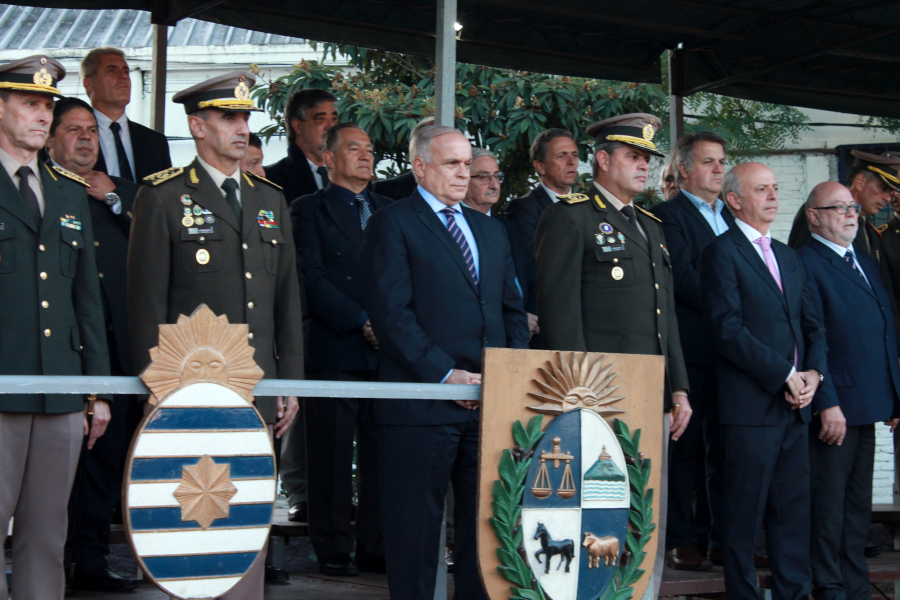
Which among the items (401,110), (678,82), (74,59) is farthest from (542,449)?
(74,59)

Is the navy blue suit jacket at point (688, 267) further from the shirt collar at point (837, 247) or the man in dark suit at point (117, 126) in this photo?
the man in dark suit at point (117, 126)

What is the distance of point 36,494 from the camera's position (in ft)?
10.3

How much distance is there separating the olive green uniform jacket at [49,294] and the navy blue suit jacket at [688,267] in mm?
2485

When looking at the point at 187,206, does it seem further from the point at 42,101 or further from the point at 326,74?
the point at 326,74

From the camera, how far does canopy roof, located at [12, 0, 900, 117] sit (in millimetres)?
5828

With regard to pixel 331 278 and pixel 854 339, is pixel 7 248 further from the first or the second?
pixel 854 339

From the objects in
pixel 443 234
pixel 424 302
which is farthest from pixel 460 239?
pixel 424 302

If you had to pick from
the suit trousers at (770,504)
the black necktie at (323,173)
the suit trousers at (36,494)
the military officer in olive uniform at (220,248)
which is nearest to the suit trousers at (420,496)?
the military officer in olive uniform at (220,248)

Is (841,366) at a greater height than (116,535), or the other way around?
(841,366)

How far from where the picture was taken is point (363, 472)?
4.61 m

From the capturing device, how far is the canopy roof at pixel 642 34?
5.83m

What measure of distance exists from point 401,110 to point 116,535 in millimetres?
4300

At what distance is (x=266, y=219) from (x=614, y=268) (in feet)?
4.13

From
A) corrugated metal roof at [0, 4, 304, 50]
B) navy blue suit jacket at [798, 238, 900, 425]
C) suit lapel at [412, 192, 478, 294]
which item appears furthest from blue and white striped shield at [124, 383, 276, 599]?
corrugated metal roof at [0, 4, 304, 50]
